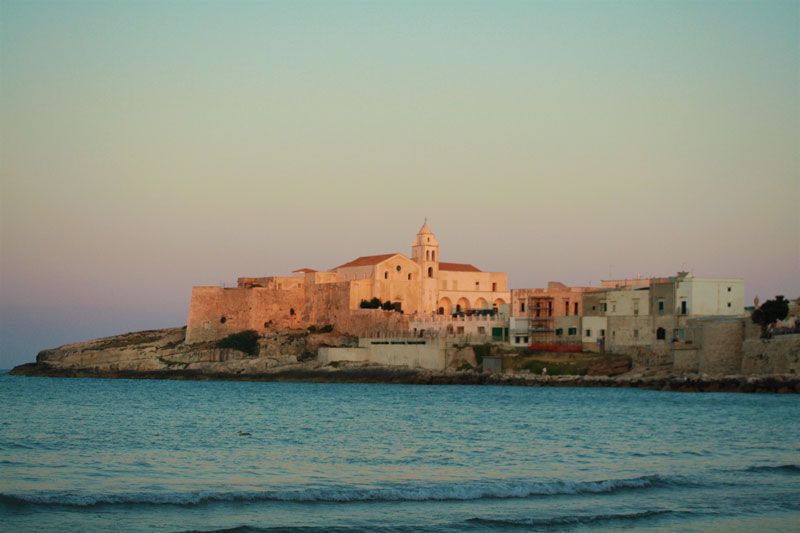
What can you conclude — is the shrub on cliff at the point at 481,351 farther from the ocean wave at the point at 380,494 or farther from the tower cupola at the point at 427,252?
the ocean wave at the point at 380,494

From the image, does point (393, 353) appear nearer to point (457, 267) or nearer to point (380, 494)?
point (457, 267)

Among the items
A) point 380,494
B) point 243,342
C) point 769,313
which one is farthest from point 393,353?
point 380,494

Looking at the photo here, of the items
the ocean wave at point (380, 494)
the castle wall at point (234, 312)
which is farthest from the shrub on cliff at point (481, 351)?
the ocean wave at point (380, 494)

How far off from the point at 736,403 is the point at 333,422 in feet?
45.9

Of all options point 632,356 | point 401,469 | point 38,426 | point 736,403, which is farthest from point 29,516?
point 632,356

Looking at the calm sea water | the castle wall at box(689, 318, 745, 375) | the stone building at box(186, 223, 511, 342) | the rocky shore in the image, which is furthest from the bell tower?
the calm sea water

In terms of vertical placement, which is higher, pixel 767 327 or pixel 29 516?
pixel 767 327

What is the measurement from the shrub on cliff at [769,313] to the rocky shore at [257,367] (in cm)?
255

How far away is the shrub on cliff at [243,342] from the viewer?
63.7 meters

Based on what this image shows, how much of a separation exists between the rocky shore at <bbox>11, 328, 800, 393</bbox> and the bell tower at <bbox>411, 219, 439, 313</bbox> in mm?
6324

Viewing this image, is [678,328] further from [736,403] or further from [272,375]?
[272,375]

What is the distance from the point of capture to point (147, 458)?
20.7 meters

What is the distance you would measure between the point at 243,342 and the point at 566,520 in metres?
50.3

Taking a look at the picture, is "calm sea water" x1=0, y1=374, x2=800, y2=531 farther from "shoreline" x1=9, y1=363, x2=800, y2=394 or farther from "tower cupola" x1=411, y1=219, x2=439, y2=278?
"tower cupola" x1=411, y1=219, x2=439, y2=278
